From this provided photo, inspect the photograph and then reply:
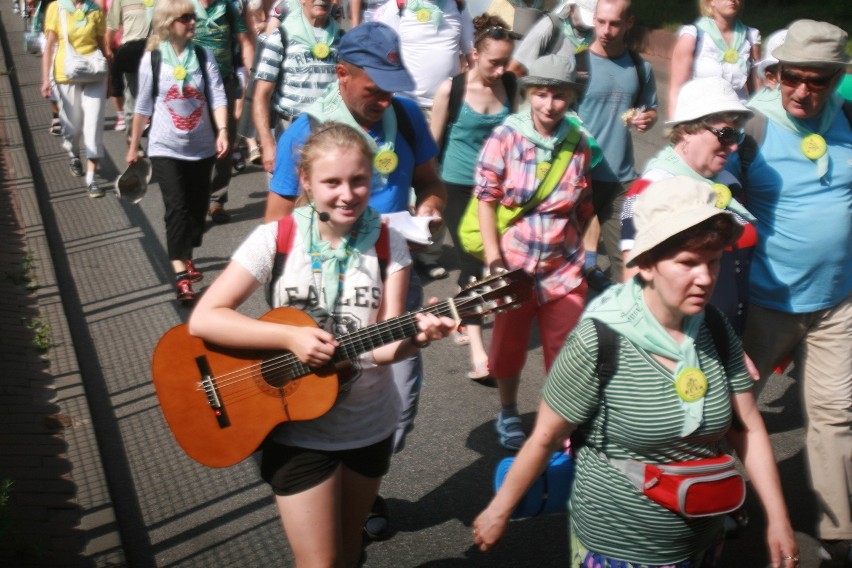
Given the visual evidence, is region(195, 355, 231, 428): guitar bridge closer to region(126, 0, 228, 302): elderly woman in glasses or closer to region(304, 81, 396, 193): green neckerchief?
region(304, 81, 396, 193): green neckerchief

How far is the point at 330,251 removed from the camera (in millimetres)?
3553

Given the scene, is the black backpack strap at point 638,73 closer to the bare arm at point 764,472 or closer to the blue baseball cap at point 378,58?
the blue baseball cap at point 378,58

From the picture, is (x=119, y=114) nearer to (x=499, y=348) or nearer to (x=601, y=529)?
(x=499, y=348)

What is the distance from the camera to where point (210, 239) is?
9422 mm

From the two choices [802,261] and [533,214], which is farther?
[533,214]

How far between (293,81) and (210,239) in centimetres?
261

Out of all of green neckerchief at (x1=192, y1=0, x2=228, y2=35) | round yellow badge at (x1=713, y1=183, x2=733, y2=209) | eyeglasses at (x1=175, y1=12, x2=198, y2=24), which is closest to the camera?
round yellow badge at (x1=713, y1=183, x2=733, y2=209)

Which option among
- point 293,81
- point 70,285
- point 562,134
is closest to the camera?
point 562,134

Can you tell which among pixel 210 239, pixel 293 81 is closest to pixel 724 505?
pixel 293 81

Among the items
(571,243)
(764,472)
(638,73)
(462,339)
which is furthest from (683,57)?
(764,472)

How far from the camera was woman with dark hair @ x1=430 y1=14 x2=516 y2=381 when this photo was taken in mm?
6348

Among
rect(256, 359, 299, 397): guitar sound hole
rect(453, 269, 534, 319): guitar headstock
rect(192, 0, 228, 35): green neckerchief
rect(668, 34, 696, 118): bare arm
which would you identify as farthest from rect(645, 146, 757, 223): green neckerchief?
rect(192, 0, 228, 35): green neckerchief

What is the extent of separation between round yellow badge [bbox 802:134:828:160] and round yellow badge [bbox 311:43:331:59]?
11.7ft

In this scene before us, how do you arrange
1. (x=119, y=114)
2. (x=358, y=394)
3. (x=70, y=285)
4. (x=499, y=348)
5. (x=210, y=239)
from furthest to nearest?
(x=119, y=114)
(x=210, y=239)
(x=70, y=285)
(x=499, y=348)
(x=358, y=394)
